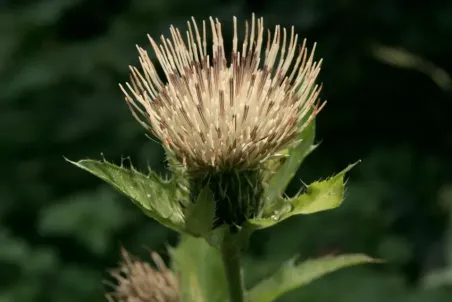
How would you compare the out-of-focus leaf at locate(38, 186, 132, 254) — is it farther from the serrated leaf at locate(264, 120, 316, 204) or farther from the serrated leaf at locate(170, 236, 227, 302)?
the serrated leaf at locate(264, 120, 316, 204)

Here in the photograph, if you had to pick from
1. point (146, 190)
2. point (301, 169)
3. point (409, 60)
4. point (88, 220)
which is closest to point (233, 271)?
point (146, 190)

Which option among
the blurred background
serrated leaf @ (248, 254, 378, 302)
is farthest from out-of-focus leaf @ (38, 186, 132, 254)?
serrated leaf @ (248, 254, 378, 302)

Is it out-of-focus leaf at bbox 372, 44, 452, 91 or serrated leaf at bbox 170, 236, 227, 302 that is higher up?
out-of-focus leaf at bbox 372, 44, 452, 91

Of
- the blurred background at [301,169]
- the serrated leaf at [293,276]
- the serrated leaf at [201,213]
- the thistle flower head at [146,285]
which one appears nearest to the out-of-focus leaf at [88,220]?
the blurred background at [301,169]

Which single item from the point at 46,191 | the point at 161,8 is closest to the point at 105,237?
the point at 46,191

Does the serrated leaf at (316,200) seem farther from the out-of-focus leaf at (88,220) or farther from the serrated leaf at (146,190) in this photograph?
the out-of-focus leaf at (88,220)

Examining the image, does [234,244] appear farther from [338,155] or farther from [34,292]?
[338,155]
